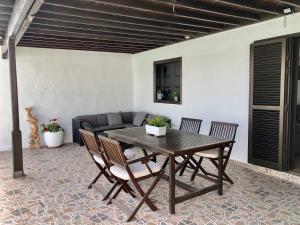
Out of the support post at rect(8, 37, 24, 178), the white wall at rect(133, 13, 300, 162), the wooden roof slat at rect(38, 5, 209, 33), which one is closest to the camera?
the wooden roof slat at rect(38, 5, 209, 33)

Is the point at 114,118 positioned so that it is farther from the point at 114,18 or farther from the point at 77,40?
the point at 114,18

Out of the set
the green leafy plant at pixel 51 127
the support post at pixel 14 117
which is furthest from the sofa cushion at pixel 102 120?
the support post at pixel 14 117

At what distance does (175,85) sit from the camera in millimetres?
6770

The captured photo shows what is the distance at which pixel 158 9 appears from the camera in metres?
3.69

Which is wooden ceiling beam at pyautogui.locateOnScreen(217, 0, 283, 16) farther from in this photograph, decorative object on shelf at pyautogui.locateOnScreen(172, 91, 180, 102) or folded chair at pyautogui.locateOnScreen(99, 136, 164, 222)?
decorative object on shelf at pyautogui.locateOnScreen(172, 91, 180, 102)

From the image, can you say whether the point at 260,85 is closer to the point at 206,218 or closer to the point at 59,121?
the point at 206,218

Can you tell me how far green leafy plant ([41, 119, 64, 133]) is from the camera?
652 centimetres

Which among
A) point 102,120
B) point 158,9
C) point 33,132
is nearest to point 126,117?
point 102,120

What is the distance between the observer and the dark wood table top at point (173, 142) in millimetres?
3025

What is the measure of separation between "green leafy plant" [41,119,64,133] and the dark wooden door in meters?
4.69

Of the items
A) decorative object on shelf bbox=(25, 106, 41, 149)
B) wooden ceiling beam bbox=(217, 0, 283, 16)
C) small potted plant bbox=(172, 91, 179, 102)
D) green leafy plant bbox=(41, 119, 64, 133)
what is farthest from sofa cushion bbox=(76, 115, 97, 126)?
wooden ceiling beam bbox=(217, 0, 283, 16)

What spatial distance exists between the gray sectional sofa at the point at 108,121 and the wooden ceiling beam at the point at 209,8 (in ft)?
11.7

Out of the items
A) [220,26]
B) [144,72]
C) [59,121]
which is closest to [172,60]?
[144,72]

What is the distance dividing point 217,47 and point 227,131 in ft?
6.45
